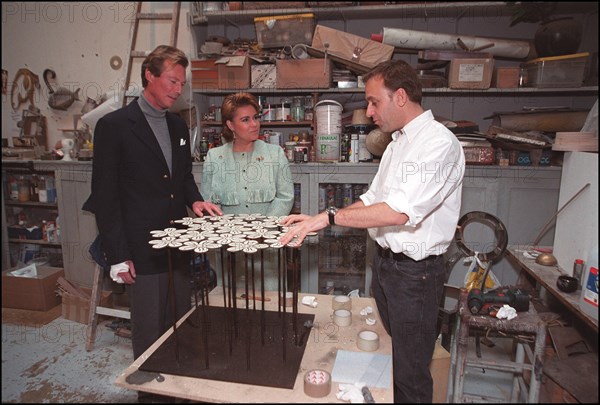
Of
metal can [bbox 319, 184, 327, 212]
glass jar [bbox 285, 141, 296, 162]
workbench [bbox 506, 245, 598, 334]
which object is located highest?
glass jar [bbox 285, 141, 296, 162]

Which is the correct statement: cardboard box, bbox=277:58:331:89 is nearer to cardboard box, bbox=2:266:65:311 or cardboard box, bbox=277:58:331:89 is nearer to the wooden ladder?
the wooden ladder

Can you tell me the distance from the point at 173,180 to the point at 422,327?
1354 millimetres

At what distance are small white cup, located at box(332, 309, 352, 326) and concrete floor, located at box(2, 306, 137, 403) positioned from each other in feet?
2.58

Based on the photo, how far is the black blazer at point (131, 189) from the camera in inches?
69.3

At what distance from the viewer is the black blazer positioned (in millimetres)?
1761

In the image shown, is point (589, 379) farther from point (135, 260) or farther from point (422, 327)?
point (135, 260)

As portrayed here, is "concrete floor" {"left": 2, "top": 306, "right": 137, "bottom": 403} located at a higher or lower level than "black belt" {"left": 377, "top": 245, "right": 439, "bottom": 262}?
lower

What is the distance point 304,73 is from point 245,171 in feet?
3.39

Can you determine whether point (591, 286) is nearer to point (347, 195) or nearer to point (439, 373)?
point (439, 373)

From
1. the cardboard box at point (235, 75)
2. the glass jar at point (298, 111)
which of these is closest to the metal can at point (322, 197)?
the glass jar at point (298, 111)

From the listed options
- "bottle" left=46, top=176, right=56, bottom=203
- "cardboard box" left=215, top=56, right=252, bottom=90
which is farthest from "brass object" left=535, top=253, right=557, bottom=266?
"bottle" left=46, top=176, right=56, bottom=203

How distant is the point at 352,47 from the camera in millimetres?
→ 2840

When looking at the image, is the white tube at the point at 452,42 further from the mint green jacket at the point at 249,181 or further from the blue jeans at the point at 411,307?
the blue jeans at the point at 411,307

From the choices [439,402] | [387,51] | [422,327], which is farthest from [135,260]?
[387,51]
